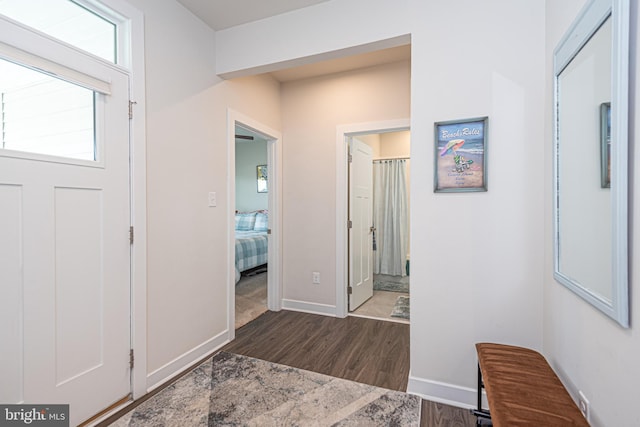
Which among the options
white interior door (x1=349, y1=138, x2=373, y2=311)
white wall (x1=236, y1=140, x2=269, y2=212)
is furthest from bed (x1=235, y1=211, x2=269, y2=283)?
white interior door (x1=349, y1=138, x2=373, y2=311)

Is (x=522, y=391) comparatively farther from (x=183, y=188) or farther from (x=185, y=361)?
(x=183, y=188)

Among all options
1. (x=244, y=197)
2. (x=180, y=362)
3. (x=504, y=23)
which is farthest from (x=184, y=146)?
(x=244, y=197)

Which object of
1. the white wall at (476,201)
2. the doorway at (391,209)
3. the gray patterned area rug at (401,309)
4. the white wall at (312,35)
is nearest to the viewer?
the white wall at (476,201)

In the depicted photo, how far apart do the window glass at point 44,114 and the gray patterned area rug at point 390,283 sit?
12.5 feet

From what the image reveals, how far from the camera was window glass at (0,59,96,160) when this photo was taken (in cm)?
135

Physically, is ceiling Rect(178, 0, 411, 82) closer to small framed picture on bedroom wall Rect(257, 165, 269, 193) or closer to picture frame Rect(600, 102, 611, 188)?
picture frame Rect(600, 102, 611, 188)

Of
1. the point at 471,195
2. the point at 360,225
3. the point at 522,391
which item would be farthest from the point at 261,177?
the point at 522,391

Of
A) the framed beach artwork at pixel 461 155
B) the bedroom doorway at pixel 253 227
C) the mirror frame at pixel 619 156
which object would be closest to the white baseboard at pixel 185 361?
the bedroom doorway at pixel 253 227

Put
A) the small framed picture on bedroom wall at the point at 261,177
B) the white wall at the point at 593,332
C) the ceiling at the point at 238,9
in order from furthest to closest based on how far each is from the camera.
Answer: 1. the small framed picture on bedroom wall at the point at 261,177
2. the ceiling at the point at 238,9
3. the white wall at the point at 593,332

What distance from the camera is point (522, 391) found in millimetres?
1178

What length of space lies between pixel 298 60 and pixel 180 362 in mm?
2480

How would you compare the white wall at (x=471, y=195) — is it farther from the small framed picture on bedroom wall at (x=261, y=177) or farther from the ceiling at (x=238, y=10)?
the small framed picture on bedroom wall at (x=261, y=177)

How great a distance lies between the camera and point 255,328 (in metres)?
2.99

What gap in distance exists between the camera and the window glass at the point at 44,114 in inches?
53.1
